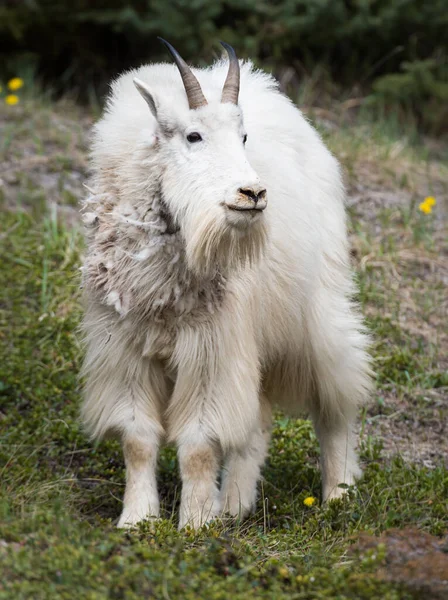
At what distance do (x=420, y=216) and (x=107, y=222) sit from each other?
13.2 ft

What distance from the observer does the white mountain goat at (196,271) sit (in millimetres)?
4418

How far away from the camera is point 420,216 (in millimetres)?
8133

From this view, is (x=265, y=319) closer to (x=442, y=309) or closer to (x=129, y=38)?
(x=442, y=309)

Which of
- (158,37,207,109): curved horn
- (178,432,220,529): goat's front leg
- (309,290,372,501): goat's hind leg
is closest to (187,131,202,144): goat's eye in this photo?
(158,37,207,109): curved horn

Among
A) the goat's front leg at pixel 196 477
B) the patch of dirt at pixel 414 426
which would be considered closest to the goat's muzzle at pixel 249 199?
the goat's front leg at pixel 196 477

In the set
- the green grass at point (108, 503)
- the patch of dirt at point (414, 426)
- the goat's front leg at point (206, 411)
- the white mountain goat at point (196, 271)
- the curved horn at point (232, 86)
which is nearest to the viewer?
the green grass at point (108, 503)

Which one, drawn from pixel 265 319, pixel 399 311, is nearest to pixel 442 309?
pixel 399 311

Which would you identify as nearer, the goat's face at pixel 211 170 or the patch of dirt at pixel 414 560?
the patch of dirt at pixel 414 560

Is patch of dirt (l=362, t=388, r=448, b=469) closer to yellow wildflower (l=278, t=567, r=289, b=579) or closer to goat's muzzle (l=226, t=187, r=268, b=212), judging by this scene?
yellow wildflower (l=278, t=567, r=289, b=579)

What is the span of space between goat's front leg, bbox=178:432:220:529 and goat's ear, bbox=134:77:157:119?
1.47 meters

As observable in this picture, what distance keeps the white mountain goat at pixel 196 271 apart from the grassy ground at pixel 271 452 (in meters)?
0.41

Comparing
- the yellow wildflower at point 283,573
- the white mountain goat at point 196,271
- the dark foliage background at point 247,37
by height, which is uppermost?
the dark foliage background at point 247,37

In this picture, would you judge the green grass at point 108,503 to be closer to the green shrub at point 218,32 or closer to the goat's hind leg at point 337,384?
the goat's hind leg at point 337,384

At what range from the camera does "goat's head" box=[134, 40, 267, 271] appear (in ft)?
13.9
